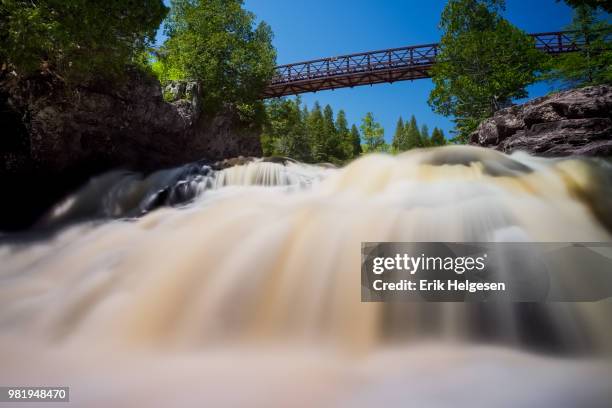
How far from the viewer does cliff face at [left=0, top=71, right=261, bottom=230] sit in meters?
6.55

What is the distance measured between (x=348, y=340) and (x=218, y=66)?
14490 mm

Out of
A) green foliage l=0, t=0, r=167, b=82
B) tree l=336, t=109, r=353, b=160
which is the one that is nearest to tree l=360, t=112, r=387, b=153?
tree l=336, t=109, r=353, b=160

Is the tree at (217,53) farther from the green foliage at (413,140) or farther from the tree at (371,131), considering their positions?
the green foliage at (413,140)

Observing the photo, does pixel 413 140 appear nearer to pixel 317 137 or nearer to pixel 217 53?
pixel 317 137

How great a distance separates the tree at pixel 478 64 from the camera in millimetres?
15242

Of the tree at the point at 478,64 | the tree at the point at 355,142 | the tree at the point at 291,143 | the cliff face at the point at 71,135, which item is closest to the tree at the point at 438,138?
the tree at the point at 355,142

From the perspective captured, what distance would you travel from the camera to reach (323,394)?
2143mm

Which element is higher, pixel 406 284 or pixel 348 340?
pixel 406 284

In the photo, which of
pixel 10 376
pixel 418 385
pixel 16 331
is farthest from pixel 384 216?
pixel 16 331

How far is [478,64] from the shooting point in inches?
624

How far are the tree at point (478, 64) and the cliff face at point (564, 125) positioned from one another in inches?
224

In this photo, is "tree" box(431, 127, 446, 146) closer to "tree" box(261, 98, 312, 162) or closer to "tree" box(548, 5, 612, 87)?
"tree" box(261, 98, 312, 162)

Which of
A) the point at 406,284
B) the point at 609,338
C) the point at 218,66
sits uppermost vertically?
the point at 218,66

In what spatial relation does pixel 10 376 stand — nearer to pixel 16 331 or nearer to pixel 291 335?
pixel 16 331
